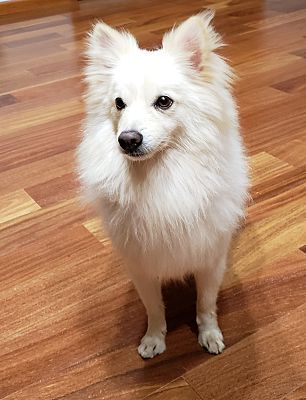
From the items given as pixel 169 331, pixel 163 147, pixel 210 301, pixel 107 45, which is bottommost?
pixel 169 331

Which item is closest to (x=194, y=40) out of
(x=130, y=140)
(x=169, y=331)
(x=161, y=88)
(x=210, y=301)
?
(x=161, y=88)

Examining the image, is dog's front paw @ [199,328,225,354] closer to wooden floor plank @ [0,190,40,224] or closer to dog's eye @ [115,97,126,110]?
dog's eye @ [115,97,126,110]

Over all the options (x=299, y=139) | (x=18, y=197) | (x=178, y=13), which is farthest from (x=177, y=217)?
(x=178, y=13)

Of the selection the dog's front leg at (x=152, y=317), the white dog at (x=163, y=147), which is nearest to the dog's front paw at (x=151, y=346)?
the dog's front leg at (x=152, y=317)

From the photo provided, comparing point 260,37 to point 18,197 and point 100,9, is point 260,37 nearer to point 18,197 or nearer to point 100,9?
point 100,9

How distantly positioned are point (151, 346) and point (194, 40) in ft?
2.24

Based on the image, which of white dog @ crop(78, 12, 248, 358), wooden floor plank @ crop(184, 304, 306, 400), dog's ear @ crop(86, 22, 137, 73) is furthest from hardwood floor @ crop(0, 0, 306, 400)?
dog's ear @ crop(86, 22, 137, 73)

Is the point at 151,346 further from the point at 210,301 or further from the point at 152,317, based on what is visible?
the point at 210,301

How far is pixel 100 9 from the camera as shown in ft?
11.6

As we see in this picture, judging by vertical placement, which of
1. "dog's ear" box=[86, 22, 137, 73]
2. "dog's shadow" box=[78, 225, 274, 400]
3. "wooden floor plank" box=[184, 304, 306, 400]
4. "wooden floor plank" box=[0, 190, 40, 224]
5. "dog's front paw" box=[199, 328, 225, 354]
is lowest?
"dog's shadow" box=[78, 225, 274, 400]

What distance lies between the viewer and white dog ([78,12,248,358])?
891 mm

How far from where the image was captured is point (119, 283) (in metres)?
1.35

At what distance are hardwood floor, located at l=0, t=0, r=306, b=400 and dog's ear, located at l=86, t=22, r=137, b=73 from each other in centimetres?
62

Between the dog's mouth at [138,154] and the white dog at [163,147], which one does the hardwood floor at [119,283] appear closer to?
the white dog at [163,147]
